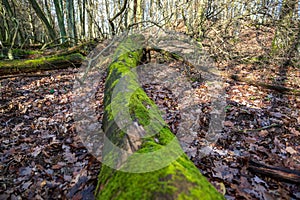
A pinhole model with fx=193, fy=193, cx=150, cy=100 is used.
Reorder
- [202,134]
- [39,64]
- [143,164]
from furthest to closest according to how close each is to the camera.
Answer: [39,64] < [202,134] < [143,164]

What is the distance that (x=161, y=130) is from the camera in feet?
8.63

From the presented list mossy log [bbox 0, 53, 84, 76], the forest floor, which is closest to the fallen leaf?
the forest floor

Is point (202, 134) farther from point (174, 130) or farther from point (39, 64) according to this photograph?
point (39, 64)

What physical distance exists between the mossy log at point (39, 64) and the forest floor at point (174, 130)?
2.03 ft

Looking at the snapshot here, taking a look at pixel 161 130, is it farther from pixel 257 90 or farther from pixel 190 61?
pixel 190 61

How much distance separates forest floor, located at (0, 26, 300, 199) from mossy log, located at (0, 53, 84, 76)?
24.4 inches

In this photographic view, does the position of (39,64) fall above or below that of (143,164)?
below

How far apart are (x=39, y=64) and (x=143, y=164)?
21.3ft

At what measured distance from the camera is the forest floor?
2510 millimetres

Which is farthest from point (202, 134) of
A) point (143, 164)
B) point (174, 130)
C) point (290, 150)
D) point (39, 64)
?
point (39, 64)

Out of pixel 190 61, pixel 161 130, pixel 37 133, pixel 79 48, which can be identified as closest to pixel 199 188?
pixel 161 130

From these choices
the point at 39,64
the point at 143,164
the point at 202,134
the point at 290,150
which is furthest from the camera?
the point at 39,64

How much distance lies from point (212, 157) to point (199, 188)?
1.63 m

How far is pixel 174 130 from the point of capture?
3.81 m
